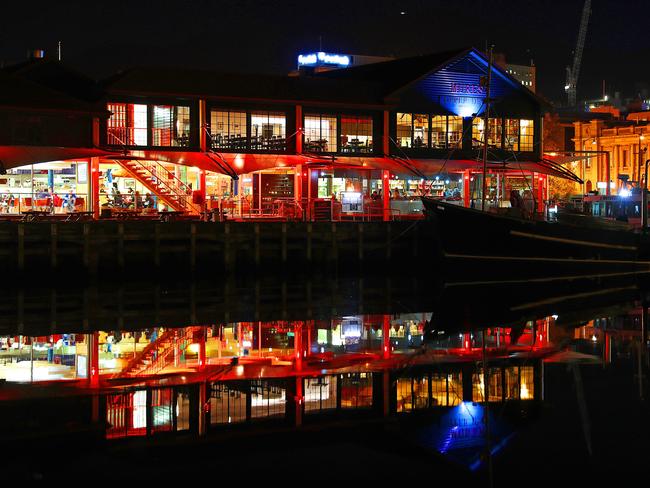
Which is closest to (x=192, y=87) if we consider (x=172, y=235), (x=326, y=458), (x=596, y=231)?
(x=172, y=235)

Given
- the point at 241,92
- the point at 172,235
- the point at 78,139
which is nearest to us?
the point at 172,235

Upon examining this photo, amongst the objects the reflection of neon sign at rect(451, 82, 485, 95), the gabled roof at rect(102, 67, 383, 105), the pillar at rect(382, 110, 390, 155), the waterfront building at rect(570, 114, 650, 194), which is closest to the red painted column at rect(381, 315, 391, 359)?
the gabled roof at rect(102, 67, 383, 105)

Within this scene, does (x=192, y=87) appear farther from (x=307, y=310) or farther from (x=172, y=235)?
(x=307, y=310)

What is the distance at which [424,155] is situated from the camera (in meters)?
51.2

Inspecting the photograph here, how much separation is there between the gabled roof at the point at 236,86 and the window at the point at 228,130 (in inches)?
37.5

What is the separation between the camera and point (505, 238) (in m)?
38.8

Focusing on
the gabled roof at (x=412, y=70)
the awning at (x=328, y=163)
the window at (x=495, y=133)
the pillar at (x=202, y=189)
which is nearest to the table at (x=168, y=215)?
the pillar at (x=202, y=189)

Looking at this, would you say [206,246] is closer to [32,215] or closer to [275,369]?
[32,215]

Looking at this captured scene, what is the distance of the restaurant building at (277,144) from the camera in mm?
43406

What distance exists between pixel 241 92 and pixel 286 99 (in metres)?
2.19

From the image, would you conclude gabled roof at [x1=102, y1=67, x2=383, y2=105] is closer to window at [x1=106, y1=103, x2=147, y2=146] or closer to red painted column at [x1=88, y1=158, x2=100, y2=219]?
window at [x1=106, y1=103, x2=147, y2=146]

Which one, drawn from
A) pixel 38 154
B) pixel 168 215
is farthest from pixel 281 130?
pixel 38 154

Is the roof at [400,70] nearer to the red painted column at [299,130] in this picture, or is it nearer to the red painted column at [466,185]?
the red painted column at [299,130]

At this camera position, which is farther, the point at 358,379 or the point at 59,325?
the point at 59,325
